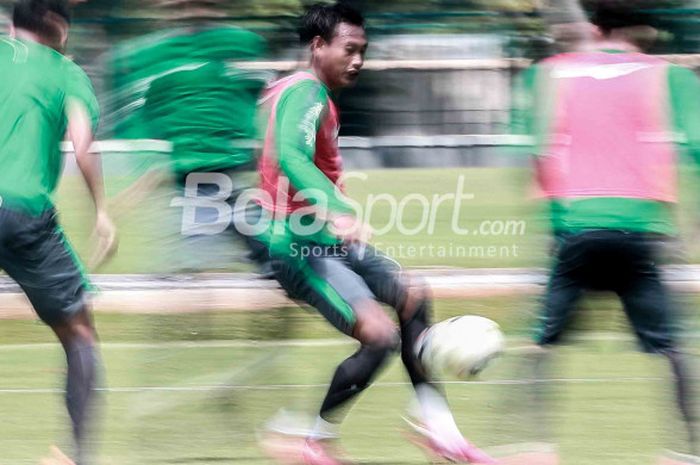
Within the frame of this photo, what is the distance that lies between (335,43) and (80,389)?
1.62 meters

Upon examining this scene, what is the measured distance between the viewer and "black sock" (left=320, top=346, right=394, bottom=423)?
18.3 ft

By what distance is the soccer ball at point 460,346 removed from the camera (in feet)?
18.7

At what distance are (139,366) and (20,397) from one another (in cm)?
105

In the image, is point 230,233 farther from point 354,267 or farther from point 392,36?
point 392,36

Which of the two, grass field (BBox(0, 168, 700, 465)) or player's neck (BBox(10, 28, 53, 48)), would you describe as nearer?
player's neck (BBox(10, 28, 53, 48))

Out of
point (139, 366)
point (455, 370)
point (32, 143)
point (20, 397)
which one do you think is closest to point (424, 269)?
point (139, 366)

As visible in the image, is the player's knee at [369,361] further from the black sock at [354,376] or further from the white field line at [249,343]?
the white field line at [249,343]

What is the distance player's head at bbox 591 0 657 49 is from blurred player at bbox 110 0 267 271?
183 centimetres

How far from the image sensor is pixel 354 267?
5734mm

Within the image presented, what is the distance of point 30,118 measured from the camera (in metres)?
5.23

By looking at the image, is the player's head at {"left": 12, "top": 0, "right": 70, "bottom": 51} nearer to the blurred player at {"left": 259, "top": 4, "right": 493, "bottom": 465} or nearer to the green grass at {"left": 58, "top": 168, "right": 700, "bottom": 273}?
the blurred player at {"left": 259, "top": 4, "right": 493, "bottom": 465}

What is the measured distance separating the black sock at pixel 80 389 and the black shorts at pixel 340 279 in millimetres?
802

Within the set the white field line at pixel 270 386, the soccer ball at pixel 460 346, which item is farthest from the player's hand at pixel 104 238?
the white field line at pixel 270 386

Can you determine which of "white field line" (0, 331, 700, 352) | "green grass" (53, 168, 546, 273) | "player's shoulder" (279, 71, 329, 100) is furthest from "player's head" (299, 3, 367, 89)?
"white field line" (0, 331, 700, 352)
